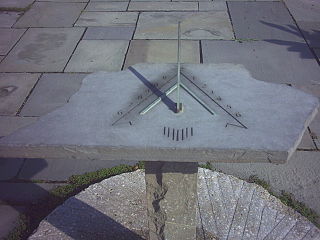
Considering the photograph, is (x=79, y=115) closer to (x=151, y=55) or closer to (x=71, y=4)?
(x=151, y=55)

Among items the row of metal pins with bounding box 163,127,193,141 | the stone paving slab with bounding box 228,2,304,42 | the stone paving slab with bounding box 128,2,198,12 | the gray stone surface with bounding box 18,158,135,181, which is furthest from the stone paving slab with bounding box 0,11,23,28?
the row of metal pins with bounding box 163,127,193,141

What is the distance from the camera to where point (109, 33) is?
7371mm

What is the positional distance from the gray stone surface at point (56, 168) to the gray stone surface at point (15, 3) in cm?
520

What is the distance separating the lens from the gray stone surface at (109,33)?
7215 mm

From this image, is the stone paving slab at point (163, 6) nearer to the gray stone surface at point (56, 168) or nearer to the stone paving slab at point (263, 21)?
the stone paving slab at point (263, 21)

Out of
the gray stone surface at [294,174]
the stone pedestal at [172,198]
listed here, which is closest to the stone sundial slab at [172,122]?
the stone pedestal at [172,198]

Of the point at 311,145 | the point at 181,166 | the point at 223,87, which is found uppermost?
the point at 223,87

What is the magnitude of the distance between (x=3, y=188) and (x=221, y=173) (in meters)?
2.40

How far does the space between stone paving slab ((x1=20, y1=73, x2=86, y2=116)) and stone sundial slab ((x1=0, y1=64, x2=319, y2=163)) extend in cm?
273

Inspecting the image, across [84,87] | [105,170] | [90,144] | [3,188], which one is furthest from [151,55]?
[90,144]

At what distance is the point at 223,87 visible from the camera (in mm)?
2742

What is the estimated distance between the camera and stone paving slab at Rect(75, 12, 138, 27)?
7.71m

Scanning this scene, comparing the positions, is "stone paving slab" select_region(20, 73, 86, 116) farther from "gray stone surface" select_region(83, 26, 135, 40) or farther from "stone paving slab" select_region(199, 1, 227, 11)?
"stone paving slab" select_region(199, 1, 227, 11)

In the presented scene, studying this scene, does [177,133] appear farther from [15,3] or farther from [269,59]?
[15,3]
